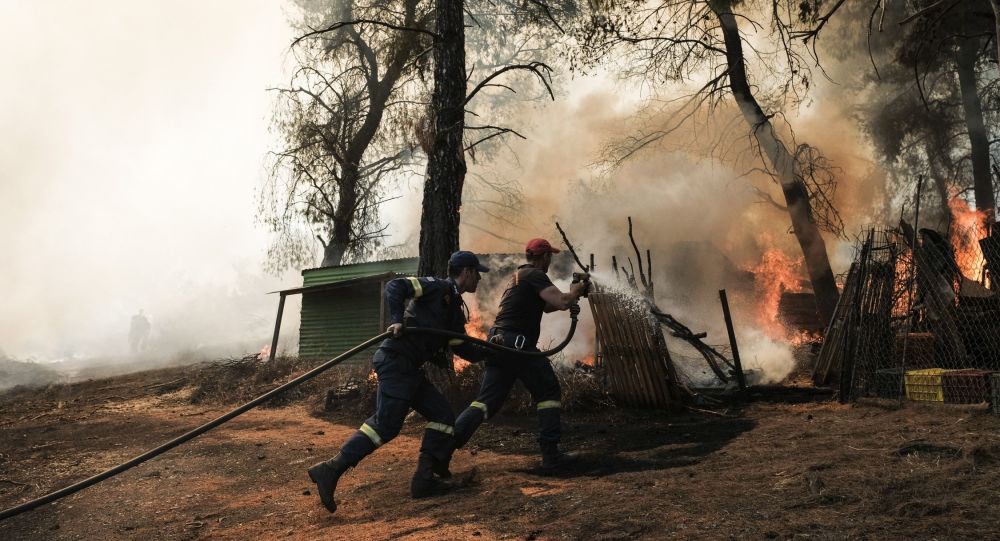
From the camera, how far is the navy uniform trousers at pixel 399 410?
5.03 meters

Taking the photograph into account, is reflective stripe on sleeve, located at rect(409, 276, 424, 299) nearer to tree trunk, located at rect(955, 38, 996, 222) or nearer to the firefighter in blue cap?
the firefighter in blue cap

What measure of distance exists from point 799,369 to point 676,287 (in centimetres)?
878

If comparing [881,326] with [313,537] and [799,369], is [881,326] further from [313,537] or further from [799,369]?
[313,537]

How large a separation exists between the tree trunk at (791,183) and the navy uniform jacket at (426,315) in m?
11.1

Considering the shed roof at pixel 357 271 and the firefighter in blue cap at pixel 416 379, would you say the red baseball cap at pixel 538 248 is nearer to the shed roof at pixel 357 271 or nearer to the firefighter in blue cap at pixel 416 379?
the firefighter in blue cap at pixel 416 379

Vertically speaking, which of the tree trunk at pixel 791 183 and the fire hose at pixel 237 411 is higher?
the tree trunk at pixel 791 183

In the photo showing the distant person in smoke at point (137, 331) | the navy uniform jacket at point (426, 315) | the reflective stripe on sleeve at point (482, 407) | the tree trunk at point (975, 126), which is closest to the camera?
the navy uniform jacket at point (426, 315)

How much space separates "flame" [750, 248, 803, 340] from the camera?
18656mm

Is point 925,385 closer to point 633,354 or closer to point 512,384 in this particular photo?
point 633,354

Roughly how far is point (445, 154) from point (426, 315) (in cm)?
486

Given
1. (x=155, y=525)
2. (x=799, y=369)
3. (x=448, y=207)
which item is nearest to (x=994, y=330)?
(x=799, y=369)

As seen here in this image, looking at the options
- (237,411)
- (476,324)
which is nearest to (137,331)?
(476,324)

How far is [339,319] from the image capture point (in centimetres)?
1877

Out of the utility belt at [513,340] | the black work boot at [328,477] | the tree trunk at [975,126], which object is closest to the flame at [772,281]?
the tree trunk at [975,126]
